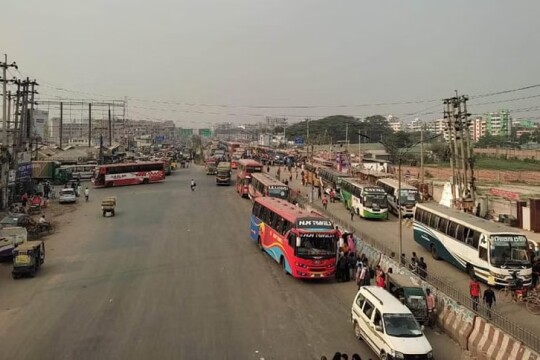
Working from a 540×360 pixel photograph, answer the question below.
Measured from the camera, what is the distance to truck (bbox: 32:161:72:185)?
5728 centimetres

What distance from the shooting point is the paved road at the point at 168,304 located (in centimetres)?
1373

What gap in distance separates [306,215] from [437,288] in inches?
267

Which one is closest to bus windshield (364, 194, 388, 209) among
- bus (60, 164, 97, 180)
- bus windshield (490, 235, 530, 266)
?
bus windshield (490, 235, 530, 266)

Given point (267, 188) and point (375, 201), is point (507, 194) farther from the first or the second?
point (267, 188)

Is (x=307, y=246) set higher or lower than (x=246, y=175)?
lower

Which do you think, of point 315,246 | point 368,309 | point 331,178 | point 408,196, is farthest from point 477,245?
point 331,178

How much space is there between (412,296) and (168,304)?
837 centimetres

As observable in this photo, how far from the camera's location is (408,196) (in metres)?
36.4

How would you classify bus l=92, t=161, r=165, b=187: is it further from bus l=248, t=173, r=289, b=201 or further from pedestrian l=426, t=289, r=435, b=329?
pedestrian l=426, t=289, r=435, b=329

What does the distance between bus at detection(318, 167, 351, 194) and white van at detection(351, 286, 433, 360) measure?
2911cm

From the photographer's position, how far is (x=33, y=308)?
56.0 feet

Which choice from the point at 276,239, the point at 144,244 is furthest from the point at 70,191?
the point at 276,239

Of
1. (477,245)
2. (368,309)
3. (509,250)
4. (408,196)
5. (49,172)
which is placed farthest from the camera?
(49,172)

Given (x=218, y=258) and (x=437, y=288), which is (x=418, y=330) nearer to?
(x=437, y=288)
